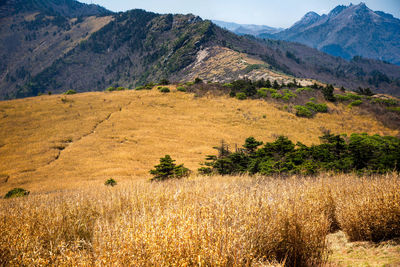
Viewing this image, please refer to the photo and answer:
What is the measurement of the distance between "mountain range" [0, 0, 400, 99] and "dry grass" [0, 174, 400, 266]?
76.3 m

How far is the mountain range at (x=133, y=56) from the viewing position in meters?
102

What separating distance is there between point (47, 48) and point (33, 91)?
167ft

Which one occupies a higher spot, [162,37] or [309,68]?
[162,37]

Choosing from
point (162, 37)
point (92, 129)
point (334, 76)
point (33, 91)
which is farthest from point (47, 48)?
point (334, 76)

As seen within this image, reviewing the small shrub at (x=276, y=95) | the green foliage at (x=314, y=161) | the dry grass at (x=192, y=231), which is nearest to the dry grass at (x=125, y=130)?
the small shrub at (x=276, y=95)

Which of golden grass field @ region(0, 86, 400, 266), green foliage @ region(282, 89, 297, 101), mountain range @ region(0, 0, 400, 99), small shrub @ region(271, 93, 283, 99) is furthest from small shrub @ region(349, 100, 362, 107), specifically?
mountain range @ region(0, 0, 400, 99)

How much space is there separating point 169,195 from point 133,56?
15247cm

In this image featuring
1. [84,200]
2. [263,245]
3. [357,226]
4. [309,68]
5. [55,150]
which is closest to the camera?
[263,245]

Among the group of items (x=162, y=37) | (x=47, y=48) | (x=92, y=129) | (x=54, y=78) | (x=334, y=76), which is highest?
(x=162, y=37)

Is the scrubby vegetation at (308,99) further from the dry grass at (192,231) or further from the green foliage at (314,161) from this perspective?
the dry grass at (192,231)

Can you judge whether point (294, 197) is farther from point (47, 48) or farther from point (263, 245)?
point (47, 48)

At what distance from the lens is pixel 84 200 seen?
5.16 meters

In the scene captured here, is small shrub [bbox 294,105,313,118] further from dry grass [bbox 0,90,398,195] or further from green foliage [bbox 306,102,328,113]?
green foliage [bbox 306,102,328,113]

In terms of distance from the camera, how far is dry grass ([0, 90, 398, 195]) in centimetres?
1416
